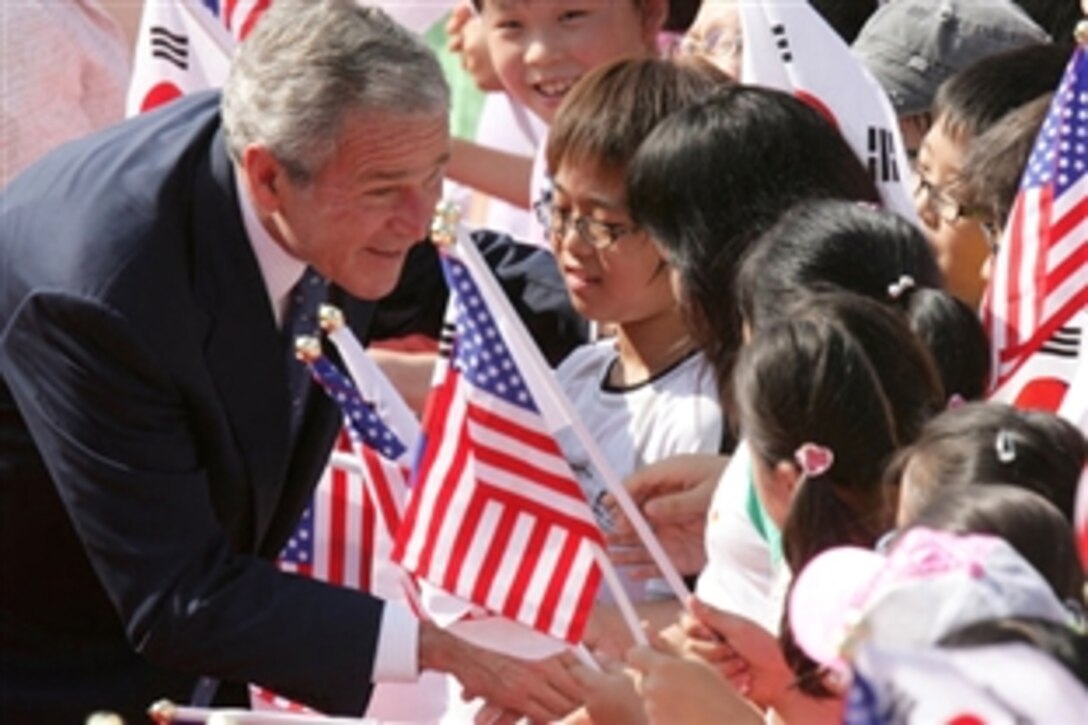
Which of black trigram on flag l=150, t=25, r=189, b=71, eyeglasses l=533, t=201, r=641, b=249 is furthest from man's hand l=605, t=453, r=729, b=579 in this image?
black trigram on flag l=150, t=25, r=189, b=71

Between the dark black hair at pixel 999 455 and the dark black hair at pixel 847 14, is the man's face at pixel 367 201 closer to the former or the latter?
the dark black hair at pixel 999 455

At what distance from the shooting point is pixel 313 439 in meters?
4.77

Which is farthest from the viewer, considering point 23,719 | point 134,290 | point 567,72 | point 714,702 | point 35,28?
point 35,28

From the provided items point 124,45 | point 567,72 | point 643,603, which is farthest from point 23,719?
point 124,45

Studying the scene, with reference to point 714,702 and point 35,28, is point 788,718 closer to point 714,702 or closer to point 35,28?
point 714,702

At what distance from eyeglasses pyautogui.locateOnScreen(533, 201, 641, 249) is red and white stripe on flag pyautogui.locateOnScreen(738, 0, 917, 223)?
1.89 feet

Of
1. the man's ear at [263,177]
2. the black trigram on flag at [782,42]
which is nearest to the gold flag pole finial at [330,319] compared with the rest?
the man's ear at [263,177]

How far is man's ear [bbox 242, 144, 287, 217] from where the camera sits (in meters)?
Result: 4.46

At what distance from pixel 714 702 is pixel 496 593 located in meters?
0.72

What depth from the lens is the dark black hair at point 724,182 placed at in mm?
4418

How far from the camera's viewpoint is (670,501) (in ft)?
14.4

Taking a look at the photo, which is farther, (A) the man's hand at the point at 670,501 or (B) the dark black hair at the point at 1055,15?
(B) the dark black hair at the point at 1055,15

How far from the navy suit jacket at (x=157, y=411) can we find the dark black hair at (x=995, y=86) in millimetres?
1383

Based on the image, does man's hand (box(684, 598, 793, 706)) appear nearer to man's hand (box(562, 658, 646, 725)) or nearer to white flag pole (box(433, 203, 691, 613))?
man's hand (box(562, 658, 646, 725))
